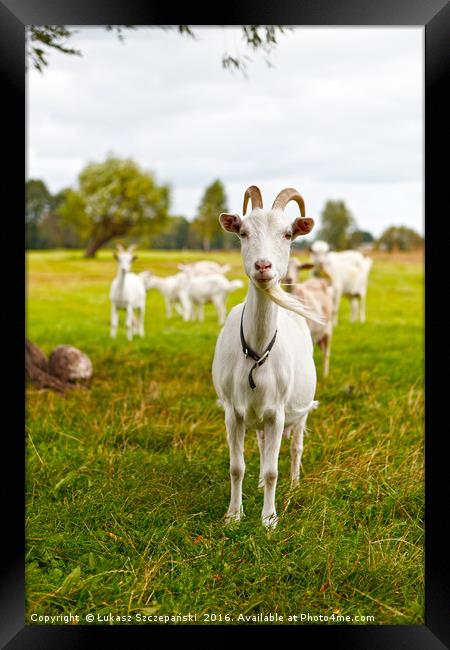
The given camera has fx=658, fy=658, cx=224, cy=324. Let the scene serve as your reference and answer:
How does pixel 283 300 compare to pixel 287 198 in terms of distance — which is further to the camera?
pixel 287 198

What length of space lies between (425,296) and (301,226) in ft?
2.51

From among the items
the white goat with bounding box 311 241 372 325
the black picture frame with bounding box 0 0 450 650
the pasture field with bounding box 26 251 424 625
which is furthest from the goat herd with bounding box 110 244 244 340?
the black picture frame with bounding box 0 0 450 650

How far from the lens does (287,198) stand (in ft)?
12.1

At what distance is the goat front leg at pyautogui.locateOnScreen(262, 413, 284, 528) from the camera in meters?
4.05

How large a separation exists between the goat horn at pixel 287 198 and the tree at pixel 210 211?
1965cm

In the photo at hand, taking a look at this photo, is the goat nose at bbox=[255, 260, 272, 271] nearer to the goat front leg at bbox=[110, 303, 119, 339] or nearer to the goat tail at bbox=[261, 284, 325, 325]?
the goat tail at bbox=[261, 284, 325, 325]

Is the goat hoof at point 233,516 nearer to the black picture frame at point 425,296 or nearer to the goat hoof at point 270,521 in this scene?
the goat hoof at point 270,521

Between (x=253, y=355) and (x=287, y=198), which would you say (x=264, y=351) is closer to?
(x=253, y=355)

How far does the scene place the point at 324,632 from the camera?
3447 millimetres

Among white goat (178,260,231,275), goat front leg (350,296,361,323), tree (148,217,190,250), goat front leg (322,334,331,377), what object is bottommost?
goat front leg (322,334,331,377)

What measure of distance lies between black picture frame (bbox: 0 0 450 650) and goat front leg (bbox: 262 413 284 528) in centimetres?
75

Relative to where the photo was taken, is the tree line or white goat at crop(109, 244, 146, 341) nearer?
white goat at crop(109, 244, 146, 341)

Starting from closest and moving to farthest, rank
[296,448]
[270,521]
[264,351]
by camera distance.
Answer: [264,351] → [270,521] → [296,448]

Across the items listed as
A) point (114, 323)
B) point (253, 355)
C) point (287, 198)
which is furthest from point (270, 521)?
point (114, 323)
